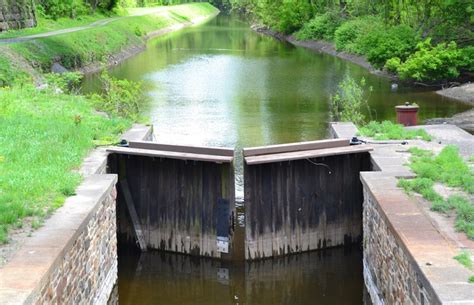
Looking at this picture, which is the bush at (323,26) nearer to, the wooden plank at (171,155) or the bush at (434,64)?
the bush at (434,64)

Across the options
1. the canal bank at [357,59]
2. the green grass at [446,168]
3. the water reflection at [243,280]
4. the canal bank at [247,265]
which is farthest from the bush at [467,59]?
the water reflection at [243,280]

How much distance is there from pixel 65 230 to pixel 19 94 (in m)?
11.8

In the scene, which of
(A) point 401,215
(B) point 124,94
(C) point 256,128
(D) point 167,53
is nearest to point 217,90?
(C) point 256,128

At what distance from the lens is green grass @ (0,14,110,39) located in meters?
40.2

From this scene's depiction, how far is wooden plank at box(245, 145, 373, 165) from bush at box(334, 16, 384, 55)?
30850mm

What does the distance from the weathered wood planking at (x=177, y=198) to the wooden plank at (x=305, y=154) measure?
61 cm

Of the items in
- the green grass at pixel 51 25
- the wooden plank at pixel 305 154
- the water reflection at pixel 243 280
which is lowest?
the water reflection at pixel 243 280

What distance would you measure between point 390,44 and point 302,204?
24.5 metres

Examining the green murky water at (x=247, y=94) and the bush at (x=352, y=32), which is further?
the bush at (x=352, y=32)

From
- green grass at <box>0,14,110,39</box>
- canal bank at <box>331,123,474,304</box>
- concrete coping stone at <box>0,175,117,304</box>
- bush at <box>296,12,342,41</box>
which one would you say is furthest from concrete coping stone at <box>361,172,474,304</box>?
bush at <box>296,12,342,41</box>

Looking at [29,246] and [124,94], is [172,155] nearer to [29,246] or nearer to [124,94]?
[29,246]

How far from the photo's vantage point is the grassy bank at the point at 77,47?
99.3ft

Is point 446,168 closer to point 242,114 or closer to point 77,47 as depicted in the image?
point 242,114

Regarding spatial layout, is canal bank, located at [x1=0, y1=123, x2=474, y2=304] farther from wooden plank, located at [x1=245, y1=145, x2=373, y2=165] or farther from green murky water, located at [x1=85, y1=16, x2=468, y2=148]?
green murky water, located at [x1=85, y1=16, x2=468, y2=148]
